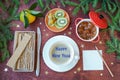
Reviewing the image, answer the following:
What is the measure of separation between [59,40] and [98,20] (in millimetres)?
168

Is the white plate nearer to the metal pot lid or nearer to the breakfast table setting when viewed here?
the breakfast table setting

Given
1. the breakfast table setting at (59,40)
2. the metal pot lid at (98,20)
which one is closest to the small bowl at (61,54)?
the breakfast table setting at (59,40)

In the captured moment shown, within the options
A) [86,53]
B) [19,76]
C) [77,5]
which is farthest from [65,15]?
[19,76]

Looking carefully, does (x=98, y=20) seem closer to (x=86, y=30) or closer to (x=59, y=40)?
(x=86, y=30)

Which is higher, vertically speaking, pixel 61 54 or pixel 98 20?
pixel 98 20

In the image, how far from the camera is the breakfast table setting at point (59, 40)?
809 millimetres

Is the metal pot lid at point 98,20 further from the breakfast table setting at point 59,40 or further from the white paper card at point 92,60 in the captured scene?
the white paper card at point 92,60

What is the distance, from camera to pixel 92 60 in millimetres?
827

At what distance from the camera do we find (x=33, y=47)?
0.83 m

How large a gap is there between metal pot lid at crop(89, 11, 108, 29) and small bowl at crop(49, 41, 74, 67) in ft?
0.45

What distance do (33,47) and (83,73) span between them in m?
0.21

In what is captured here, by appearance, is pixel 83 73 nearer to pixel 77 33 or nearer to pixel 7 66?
pixel 77 33

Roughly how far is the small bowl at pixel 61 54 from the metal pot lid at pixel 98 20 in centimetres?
14

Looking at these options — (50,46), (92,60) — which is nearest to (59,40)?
(50,46)
